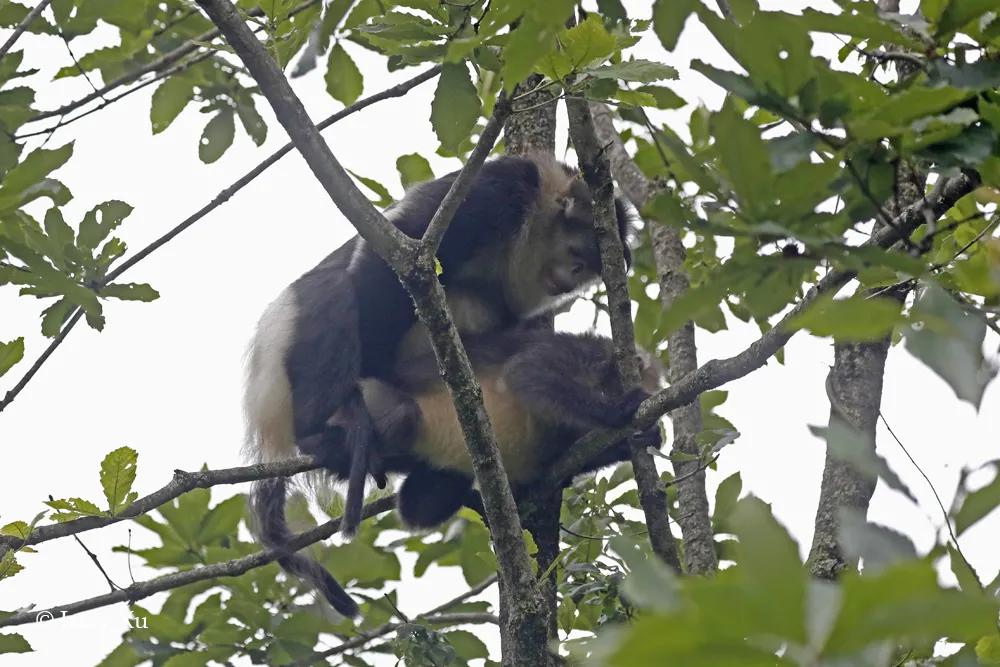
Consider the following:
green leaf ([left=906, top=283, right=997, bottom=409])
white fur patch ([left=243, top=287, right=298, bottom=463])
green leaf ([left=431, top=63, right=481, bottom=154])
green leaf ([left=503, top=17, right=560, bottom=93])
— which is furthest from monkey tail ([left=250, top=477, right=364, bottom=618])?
green leaf ([left=906, top=283, right=997, bottom=409])

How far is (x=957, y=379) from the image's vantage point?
1.15m

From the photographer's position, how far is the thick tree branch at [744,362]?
222 centimetres

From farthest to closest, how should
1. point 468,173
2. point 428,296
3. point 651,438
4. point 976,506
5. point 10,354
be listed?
point 651,438
point 10,354
point 428,296
point 468,173
point 976,506

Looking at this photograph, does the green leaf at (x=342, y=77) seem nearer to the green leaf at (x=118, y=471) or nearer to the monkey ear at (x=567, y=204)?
the green leaf at (x=118, y=471)

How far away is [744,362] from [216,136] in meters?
3.02

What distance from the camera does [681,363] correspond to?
4688mm

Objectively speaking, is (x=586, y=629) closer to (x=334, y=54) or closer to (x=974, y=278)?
(x=334, y=54)

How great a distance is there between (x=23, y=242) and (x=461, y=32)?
1.94 m

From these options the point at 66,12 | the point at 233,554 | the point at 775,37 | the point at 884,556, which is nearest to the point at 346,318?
the point at 233,554

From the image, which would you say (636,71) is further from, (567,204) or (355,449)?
(567,204)

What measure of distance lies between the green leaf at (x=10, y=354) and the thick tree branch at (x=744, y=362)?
2.11 metres

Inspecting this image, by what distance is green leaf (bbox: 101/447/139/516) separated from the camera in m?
3.48

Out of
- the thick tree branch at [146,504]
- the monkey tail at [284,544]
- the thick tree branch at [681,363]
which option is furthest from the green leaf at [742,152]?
the monkey tail at [284,544]

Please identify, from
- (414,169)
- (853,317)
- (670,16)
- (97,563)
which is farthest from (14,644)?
(853,317)
